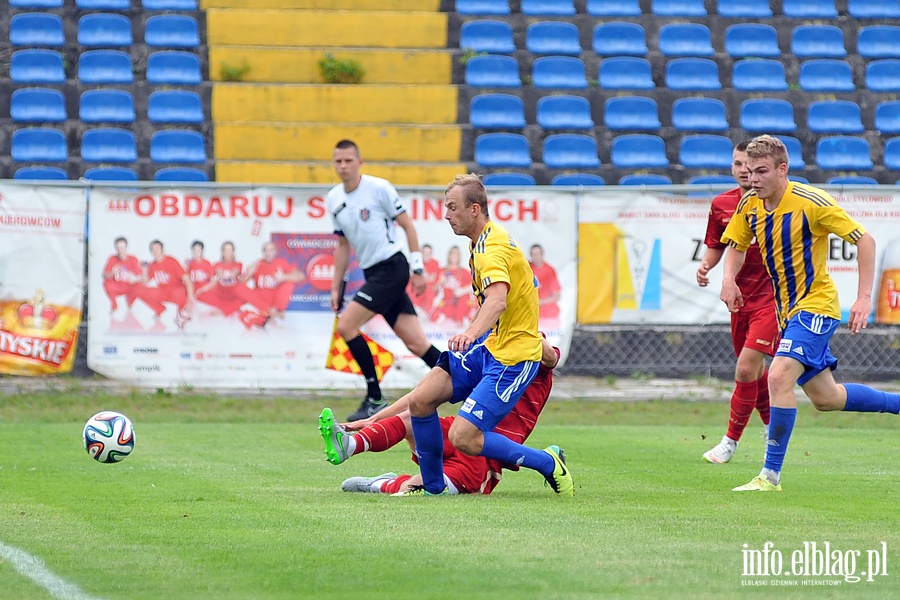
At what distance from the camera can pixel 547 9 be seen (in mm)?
21219

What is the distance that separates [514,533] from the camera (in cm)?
580

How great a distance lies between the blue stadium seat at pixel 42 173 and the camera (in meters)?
17.8

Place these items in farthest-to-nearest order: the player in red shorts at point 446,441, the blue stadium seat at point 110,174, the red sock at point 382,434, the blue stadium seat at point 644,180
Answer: the blue stadium seat at point 644,180
the blue stadium seat at point 110,174
the red sock at point 382,434
the player in red shorts at point 446,441

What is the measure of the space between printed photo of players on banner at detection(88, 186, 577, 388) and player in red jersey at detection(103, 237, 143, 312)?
0.04 ft

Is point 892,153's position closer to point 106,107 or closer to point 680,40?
point 680,40

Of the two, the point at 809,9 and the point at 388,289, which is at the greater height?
the point at 809,9

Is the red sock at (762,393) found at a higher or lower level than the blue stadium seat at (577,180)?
lower

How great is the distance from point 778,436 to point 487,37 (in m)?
13.9

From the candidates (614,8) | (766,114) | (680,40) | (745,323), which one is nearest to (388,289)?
(745,323)

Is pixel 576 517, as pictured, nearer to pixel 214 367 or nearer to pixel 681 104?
pixel 214 367

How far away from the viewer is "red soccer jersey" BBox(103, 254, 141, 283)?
13.8 metres

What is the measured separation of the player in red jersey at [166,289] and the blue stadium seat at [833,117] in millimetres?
10732

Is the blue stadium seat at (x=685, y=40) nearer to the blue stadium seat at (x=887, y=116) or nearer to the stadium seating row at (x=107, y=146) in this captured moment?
the blue stadium seat at (x=887, y=116)

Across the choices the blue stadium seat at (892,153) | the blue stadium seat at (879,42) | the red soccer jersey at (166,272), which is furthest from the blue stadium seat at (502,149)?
the blue stadium seat at (879,42)
